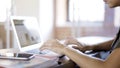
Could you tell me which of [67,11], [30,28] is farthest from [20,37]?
[67,11]

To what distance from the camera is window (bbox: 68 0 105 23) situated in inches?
136

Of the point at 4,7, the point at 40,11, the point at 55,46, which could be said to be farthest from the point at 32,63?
the point at 4,7

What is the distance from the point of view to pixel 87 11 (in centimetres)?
348

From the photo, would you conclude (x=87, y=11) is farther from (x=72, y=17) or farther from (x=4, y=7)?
(x=4, y=7)

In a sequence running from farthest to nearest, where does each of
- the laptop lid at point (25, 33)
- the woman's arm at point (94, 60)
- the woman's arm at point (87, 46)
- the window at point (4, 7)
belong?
the window at point (4, 7), the woman's arm at point (87, 46), the laptop lid at point (25, 33), the woman's arm at point (94, 60)

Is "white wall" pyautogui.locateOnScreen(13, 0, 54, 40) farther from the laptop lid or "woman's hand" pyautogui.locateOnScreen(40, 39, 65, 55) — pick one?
"woman's hand" pyautogui.locateOnScreen(40, 39, 65, 55)

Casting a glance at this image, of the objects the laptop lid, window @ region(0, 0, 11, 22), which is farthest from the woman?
window @ region(0, 0, 11, 22)

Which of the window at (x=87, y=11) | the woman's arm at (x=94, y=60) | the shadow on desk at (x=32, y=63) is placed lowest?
the shadow on desk at (x=32, y=63)

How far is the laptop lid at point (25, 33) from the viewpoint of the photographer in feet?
4.91

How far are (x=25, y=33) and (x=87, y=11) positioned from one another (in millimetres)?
2036

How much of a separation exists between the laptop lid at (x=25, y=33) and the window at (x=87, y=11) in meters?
1.70

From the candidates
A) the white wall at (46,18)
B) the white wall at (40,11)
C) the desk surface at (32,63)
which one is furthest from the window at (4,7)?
the desk surface at (32,63)

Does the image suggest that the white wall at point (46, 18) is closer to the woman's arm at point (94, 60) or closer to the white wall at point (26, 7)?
the white wall at point (26, 7)

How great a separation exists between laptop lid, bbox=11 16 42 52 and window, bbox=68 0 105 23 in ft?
5.58
